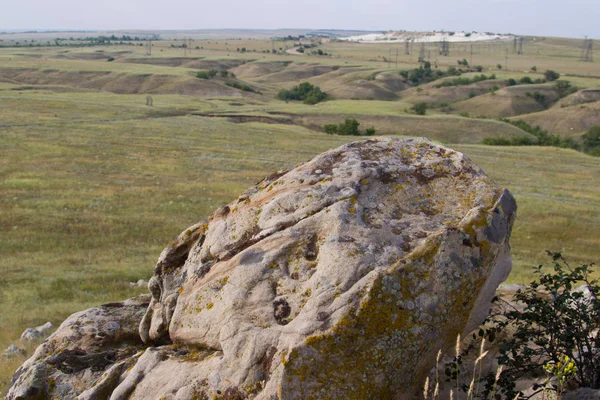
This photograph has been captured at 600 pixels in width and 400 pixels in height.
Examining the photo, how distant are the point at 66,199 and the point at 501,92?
107387mm

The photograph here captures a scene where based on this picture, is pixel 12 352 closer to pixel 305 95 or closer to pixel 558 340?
pixel 558 340

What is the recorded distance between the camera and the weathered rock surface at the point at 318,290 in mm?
7129

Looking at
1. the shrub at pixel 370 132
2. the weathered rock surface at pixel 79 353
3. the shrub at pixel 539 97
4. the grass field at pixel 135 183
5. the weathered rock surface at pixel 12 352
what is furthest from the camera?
the shrub at pixel 539 97

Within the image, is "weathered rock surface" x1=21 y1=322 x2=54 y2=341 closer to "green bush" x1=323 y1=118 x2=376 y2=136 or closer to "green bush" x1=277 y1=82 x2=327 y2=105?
"green bush" x1=323 y1=118 x2=376 y2=136

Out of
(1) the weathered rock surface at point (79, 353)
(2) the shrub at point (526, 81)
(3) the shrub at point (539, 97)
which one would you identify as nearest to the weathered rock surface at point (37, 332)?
(1) the weathered rock surface at point (79, 353)

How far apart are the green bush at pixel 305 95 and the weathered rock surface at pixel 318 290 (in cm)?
10668

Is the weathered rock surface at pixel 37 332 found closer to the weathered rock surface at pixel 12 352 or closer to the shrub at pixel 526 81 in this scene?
the weathered rock surface at pixel 12 352

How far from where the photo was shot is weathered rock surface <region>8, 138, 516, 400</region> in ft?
23.4

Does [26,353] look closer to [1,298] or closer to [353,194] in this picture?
[1,298]

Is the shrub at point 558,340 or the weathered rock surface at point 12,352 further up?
the shrub at point 558,340

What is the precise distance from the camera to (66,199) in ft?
99.0

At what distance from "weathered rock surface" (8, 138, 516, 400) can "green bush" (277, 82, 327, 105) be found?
106685 millimetres

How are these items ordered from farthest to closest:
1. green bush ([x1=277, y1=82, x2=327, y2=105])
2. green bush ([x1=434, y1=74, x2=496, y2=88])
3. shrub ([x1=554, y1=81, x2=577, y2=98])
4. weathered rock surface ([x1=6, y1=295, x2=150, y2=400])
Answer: green bush ([x1=434, y1=74, x2=496, y2=88]) < shrub ([x1=554, y1=81, x2=577, y2=98]) < green bush ([x1=277, y1=82, x2=327, y2=105]) < weathered rock surface ([x1=6, y1=295, x2=150, y2=400])

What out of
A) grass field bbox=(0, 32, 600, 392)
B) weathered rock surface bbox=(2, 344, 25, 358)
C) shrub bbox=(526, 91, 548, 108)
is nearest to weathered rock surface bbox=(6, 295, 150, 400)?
grass field bbox=(0, 32, 600, 392)
